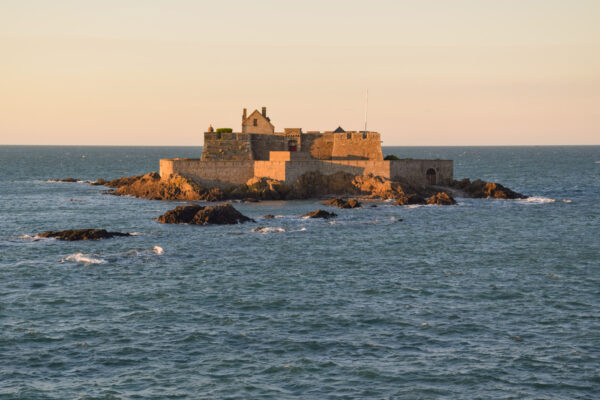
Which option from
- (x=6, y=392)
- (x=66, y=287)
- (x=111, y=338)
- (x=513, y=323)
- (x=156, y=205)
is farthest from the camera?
(x=156, y=205)

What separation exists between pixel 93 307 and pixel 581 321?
20.6m

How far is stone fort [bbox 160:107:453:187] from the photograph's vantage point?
74.3m

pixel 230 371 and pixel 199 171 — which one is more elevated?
pixel 199 171

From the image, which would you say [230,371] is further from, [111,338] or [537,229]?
[537,229]

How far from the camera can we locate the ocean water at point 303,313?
2092 cm

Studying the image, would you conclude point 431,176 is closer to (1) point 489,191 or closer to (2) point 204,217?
(1) point 489,191

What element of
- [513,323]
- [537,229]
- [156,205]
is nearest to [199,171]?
[156,205]

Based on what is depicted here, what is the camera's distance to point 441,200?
224ft

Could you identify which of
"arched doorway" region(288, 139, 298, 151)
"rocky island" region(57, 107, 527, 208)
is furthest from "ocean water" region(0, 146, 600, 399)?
"arched doorway" region(288, 139, 298, 151)

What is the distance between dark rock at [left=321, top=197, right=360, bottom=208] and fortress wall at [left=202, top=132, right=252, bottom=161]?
15489mm

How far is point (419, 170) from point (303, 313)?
5092 centimetres

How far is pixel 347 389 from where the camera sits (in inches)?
798

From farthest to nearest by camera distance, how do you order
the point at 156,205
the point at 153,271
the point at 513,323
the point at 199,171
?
the point at 199,171 → the point at 156,205 → the point at 153,271 → the point at 513,323

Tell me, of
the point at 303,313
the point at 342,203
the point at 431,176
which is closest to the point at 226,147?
the point at 342,203
